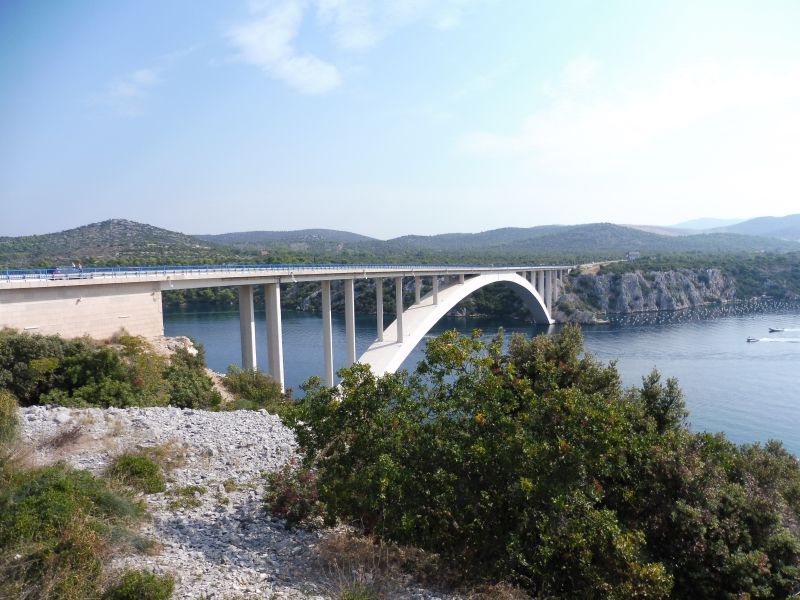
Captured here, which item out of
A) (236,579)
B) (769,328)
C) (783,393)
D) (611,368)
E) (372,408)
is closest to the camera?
(236,579)

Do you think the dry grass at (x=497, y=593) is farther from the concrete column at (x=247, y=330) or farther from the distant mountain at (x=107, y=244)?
the distant mountain at (x=107, y=244)

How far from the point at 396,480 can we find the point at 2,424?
556 centimetres

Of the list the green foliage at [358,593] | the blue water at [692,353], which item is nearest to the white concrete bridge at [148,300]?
the blue water at [692,353]

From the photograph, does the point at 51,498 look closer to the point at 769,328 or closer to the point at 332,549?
the point at 332,549

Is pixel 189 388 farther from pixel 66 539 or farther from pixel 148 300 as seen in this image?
pixel 66 539

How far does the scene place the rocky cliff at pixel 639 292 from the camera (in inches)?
2347

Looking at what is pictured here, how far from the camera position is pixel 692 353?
3644 centimetres

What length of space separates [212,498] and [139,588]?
2508mm

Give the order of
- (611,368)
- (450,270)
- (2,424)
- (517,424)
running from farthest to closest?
(450,270)
(611,368)
(2,424)
(517,424)

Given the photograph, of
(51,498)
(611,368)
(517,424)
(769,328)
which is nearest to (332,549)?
(517,424)

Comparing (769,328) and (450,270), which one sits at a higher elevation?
(450,270)

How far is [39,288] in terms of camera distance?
42.7 ft

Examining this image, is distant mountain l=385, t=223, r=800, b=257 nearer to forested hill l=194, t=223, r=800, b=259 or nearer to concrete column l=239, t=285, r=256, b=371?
forested hill l=194, t=223, r=800, b=259

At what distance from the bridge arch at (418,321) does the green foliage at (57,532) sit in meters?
12.6
